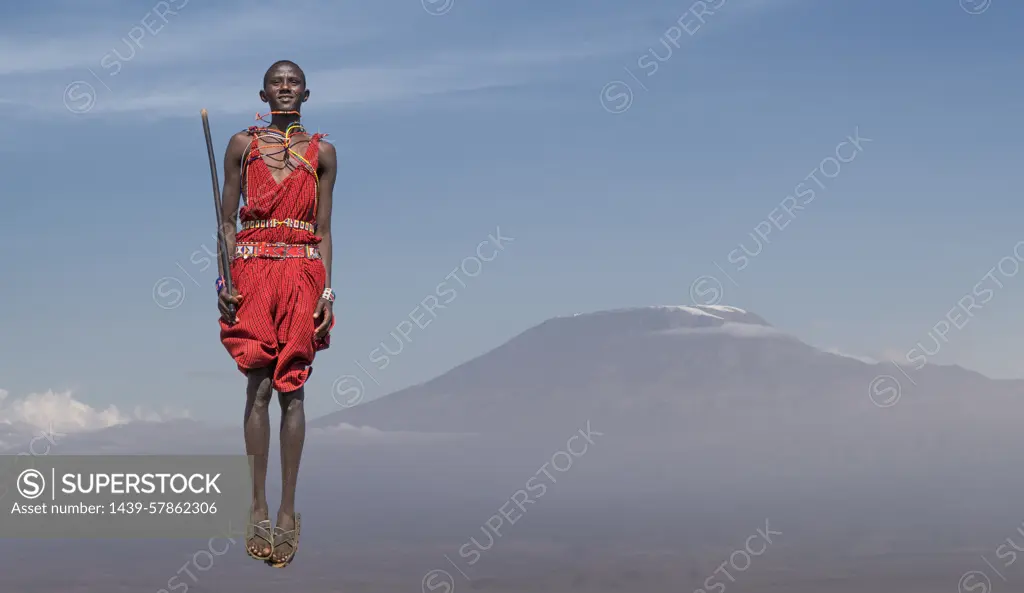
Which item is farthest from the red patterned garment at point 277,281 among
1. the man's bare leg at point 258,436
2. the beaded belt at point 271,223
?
the man's bare leg at point 258,436

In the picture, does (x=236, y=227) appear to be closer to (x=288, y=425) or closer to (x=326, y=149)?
(x=326, y=149)

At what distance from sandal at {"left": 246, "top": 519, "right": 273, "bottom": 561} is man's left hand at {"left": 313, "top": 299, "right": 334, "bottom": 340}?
5.86 ft

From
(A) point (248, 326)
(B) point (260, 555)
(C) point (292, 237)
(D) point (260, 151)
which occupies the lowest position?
(B) point (260, 555)

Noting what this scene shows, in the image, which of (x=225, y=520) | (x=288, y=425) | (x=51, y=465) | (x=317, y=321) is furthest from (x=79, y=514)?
(x=317, y=321)

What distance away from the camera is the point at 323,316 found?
11039mm

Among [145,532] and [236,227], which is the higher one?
[236,227]

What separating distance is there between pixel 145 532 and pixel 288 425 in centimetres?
160

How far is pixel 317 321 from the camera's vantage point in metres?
11.0

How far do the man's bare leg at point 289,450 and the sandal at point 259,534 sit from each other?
125 mm

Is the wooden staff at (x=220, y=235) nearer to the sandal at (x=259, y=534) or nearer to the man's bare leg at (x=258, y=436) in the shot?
the man's bare leg at (x=258, y=436)

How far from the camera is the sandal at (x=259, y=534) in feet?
34.7

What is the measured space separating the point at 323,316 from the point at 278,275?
0.58 metres

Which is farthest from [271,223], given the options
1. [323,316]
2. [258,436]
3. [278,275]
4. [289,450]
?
[289,450]

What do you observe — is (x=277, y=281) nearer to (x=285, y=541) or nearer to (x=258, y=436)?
(x=258, y=436)
